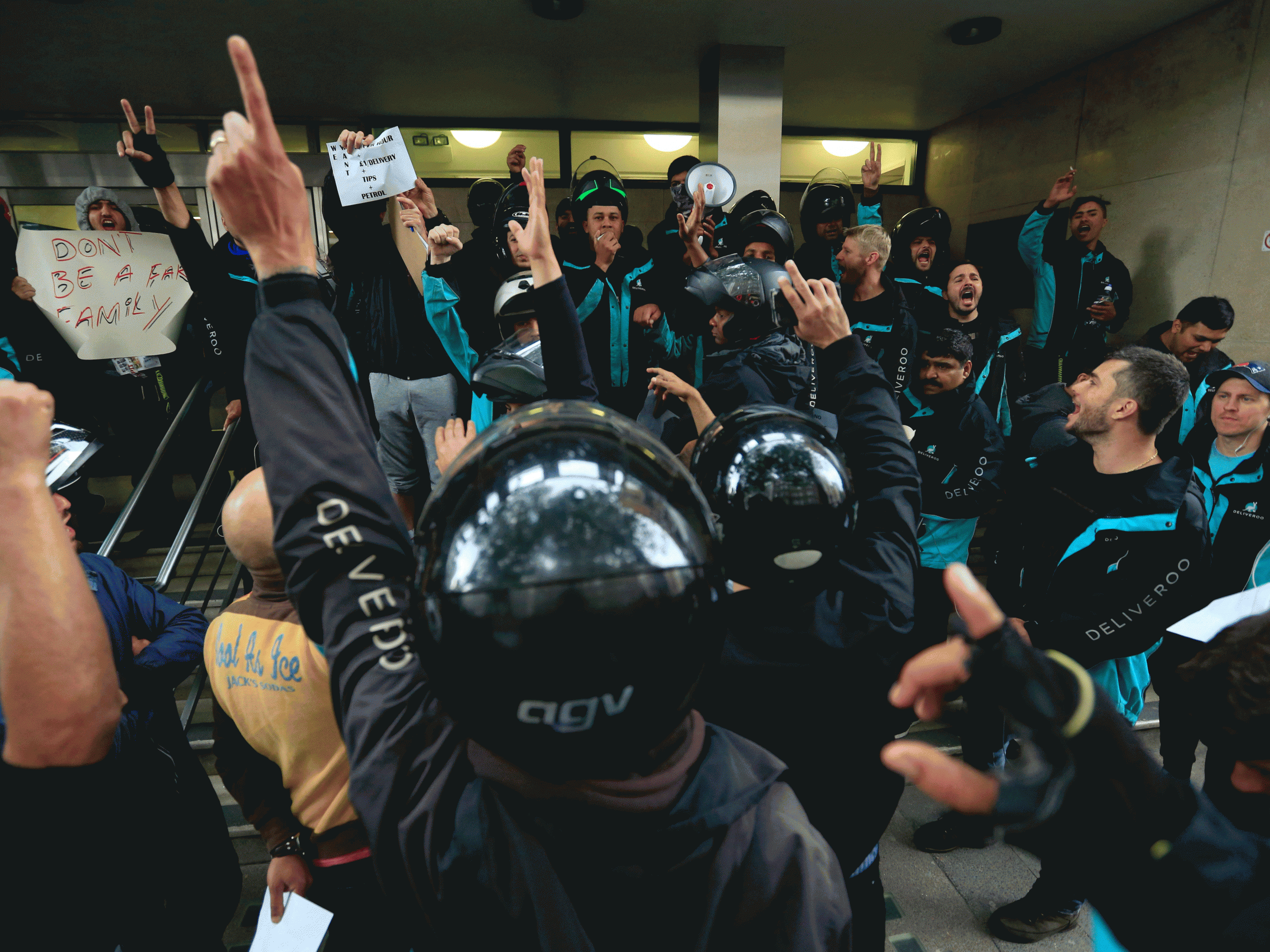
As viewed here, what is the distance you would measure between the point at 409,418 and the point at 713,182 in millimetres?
2655

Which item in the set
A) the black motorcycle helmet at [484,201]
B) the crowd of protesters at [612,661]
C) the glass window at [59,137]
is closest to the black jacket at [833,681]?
the crowd of protesters at [612,661]

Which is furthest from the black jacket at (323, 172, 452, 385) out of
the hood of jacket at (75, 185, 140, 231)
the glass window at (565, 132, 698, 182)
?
the glass window at (565, 132, 698, 182)

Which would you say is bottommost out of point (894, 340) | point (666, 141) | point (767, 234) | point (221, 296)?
point (894, 340)

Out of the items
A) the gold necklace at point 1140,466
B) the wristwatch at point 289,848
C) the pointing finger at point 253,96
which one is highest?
the pointing finger at point 253,96

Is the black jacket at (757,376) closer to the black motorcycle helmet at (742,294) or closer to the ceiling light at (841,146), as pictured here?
the black motorcycle helmet at (742,294)

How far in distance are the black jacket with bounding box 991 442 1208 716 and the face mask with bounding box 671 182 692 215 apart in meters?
2.93

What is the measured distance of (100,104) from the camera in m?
6.49

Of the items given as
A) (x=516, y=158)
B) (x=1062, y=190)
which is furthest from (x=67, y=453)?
(x=1062, y=190)

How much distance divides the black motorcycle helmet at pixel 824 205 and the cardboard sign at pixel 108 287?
4.59 metres

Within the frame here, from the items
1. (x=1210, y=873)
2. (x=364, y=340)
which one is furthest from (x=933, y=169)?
(x=1210, y=873)

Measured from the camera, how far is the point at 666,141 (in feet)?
26.9

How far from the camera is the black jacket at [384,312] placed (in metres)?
3.31

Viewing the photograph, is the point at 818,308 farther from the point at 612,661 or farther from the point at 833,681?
the point at 612,661

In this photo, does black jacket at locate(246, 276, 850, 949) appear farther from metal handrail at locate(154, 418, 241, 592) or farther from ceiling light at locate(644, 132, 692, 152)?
ceiling light at locate(644, 132, 692, 152)
